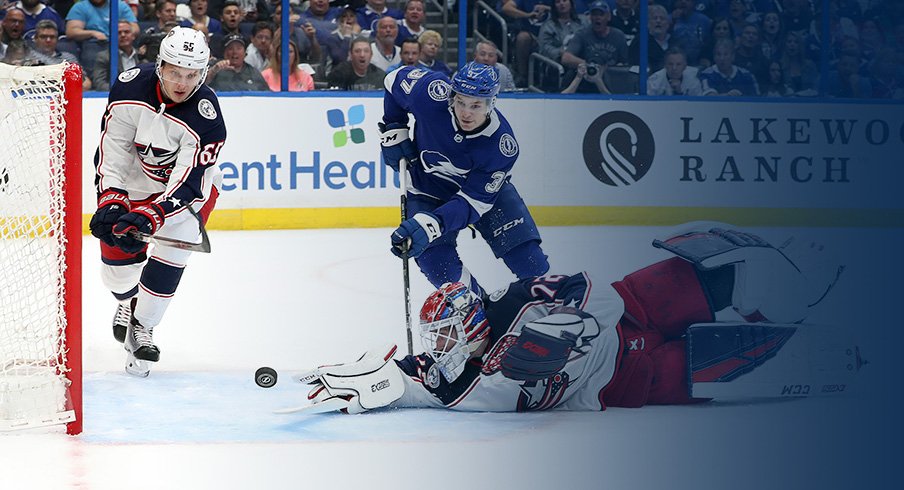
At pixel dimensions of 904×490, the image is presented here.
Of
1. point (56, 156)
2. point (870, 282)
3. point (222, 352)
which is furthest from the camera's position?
point (870, 282)

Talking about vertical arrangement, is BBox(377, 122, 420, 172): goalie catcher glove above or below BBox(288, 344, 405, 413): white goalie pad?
above

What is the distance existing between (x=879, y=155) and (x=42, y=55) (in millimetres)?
4995

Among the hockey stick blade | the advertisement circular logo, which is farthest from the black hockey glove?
the advertisement circular logo

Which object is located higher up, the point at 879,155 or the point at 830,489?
the point at 879,155

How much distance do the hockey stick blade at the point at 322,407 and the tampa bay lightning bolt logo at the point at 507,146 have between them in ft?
3.78

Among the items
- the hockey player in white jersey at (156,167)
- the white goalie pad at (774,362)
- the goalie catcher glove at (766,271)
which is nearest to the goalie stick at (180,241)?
the hockey player in white jersey at (156,167)

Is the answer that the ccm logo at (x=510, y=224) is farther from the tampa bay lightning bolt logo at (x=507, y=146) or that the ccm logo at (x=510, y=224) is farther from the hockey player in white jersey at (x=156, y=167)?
the hockey player in white jersey at (x=156, y=167)

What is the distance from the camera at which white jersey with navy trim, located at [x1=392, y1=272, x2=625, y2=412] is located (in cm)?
354

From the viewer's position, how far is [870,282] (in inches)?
245

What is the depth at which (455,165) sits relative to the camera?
4.51 metres

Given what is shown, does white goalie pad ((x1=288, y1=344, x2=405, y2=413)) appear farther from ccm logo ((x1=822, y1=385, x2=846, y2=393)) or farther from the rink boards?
the rink boards

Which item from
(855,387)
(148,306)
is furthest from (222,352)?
(855,387)

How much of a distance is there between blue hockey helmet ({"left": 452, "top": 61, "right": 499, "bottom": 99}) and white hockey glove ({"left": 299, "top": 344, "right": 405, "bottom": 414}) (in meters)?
0.97

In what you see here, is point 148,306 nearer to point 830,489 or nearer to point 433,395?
point 433,395
